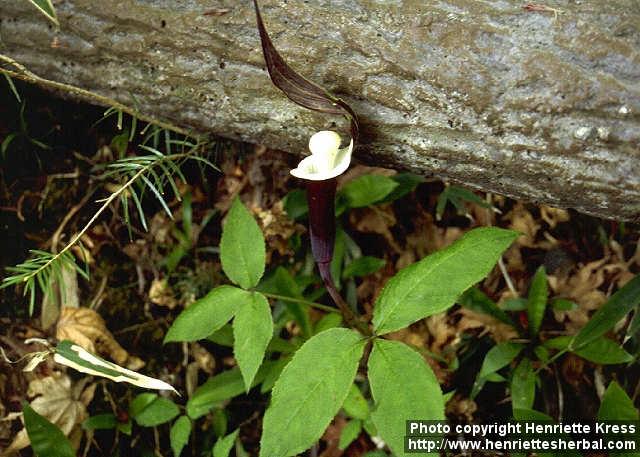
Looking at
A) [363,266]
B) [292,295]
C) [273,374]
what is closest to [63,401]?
[273,374]

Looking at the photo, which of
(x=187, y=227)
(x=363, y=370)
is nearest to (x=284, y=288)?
(x=363, y=370)

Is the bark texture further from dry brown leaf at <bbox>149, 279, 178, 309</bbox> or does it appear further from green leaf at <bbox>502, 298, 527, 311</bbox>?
dry brown leaf at <bbox>149, 279, 178, 309</bbox>

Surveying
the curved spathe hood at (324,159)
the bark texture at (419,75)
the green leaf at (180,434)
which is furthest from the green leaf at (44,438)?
the curved spathe hood at (324,159)

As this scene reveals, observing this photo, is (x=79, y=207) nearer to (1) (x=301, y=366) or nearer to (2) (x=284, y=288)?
(2) (x=284, y=288)

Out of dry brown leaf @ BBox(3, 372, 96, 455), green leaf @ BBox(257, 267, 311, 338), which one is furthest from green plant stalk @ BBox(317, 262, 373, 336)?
dry brown leaf @ BBox(3, 372, 96, 455)

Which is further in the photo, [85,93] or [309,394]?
[85,93]

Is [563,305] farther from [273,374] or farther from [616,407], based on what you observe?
[273,374]
